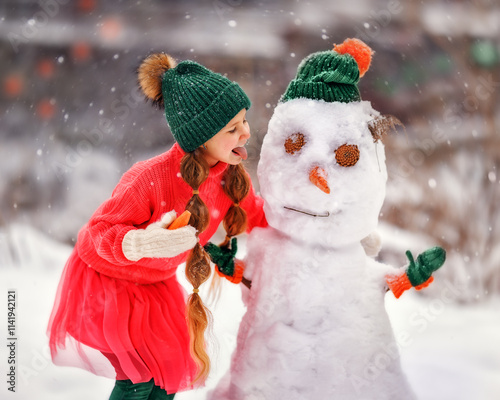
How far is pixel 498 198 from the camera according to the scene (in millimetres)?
1264

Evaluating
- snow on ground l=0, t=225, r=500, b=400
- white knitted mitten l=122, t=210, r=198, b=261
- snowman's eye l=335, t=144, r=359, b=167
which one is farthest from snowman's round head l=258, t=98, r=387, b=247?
snow on ground l=0, t=225, r=500, b=400

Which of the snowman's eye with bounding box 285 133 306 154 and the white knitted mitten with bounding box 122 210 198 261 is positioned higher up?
the snowman's eye with bounding box 285 133 306 154

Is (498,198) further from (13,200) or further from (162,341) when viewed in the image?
(13,200)

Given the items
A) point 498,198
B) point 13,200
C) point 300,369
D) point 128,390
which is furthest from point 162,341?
point 498,198

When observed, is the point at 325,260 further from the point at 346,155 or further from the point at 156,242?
the point at 156,242

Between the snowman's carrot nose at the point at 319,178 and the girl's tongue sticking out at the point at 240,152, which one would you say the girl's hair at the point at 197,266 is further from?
the snowman's carrot nose at the point at 319,178

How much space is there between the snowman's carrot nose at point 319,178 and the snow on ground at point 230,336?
382 millimetres

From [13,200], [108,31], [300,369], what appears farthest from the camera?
[13,200]

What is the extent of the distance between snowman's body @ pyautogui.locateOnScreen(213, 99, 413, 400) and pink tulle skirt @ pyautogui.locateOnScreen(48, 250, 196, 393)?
13 cm

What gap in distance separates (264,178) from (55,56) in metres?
0.70

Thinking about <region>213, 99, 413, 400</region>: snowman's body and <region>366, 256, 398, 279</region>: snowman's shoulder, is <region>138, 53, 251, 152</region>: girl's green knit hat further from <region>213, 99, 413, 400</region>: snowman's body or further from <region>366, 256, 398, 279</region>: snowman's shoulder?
<region>366, 256, 398, 279</region>: snowman's shoulder

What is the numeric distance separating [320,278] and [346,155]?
0.75 feet

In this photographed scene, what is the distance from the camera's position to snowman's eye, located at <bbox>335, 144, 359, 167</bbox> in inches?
32.2

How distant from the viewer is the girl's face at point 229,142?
828 millimetres
